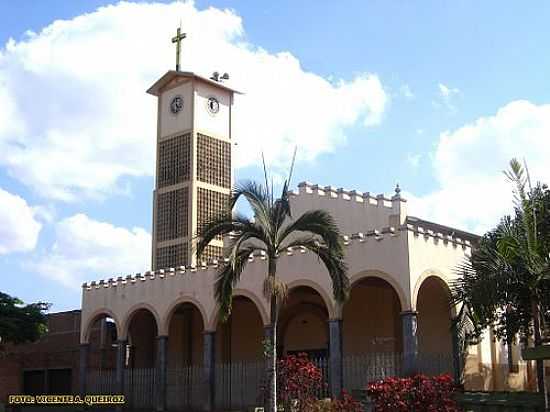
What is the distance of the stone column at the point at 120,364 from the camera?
1207 inches

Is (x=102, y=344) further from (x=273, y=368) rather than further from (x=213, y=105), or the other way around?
(x=273, y=368)

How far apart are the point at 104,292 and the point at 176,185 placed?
6.96 metres

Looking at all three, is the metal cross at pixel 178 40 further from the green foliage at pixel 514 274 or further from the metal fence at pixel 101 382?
the green foliage at pixel 514 274

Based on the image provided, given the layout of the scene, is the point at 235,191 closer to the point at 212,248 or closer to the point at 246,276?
the point at 246,276

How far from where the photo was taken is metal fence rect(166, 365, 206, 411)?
93.4 feet

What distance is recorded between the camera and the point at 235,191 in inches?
779

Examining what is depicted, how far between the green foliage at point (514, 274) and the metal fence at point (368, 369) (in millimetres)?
2267

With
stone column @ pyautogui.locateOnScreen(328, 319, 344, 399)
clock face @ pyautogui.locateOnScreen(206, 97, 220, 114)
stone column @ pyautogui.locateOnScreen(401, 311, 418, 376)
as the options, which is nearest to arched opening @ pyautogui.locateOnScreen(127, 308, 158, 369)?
clock face @ pyautogui.locateOnScreen(206, 97, 220, 114)

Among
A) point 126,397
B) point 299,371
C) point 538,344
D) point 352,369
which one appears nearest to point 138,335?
point 126,397

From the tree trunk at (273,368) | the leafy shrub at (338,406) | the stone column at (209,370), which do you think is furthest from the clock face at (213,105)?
the leafy shrub at (338,406)

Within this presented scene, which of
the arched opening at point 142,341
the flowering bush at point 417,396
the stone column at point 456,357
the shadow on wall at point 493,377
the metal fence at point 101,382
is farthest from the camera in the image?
the arched opening at point 142,341

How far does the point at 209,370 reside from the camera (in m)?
28.0

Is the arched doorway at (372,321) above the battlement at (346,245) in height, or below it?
below

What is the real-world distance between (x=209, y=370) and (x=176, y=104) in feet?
50.1
